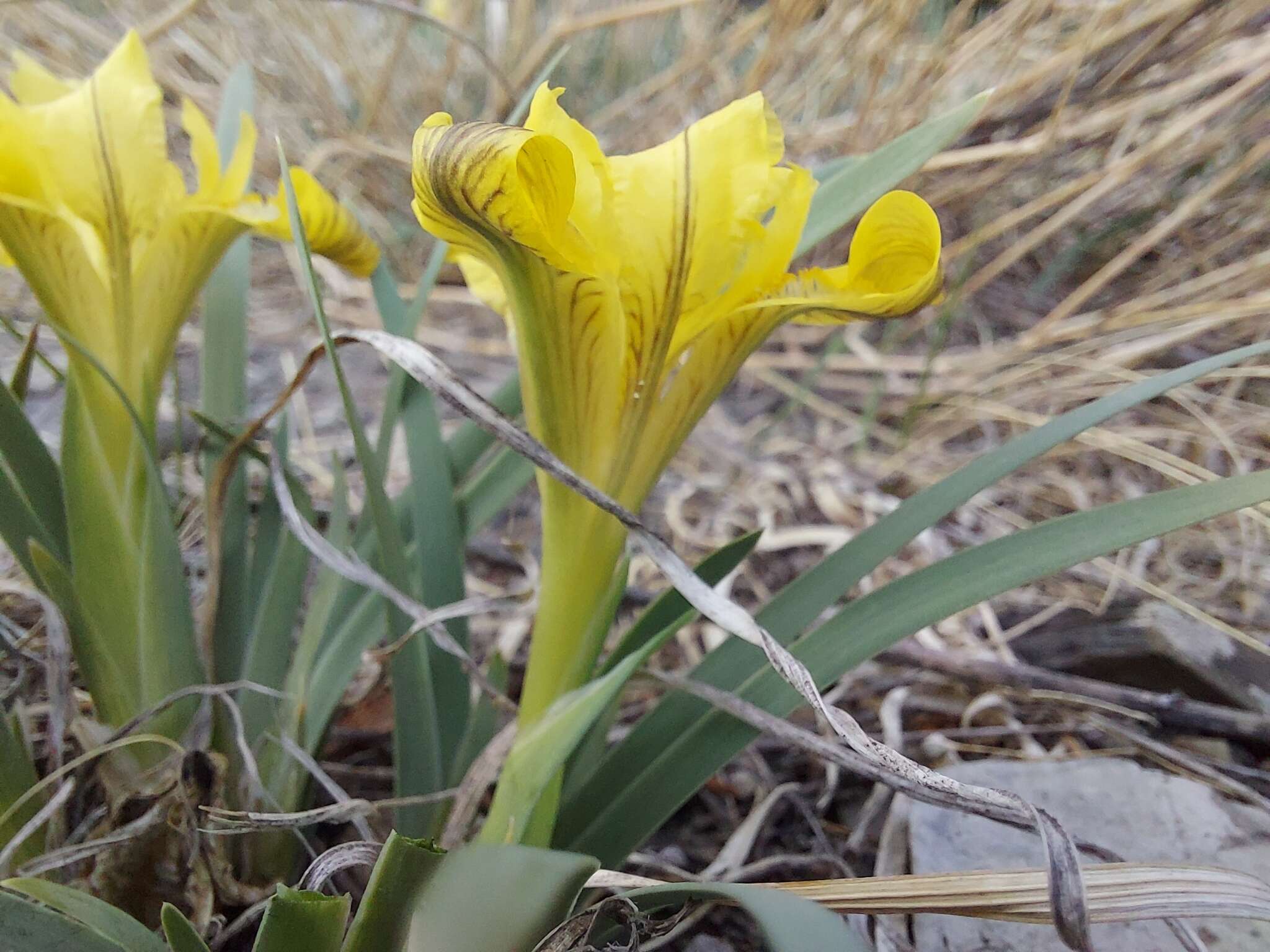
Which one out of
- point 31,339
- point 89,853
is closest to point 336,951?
point 89,853

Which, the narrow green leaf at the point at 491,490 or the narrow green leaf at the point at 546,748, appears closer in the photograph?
the narrow green leaf at the point at 546,748

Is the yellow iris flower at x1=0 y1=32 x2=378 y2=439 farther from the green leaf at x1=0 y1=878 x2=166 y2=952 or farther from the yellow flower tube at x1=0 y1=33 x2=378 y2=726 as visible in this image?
the green leaf at x1=0 y1=878 x2=166 y2=952

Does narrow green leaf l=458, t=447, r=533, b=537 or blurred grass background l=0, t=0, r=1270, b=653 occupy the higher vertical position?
blurred grass background l=0, t=0, r=1270, b=653

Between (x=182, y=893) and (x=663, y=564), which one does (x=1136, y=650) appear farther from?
(x=182, y=893)

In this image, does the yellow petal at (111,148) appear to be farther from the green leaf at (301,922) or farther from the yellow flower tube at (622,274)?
the green leaf at (301,922)

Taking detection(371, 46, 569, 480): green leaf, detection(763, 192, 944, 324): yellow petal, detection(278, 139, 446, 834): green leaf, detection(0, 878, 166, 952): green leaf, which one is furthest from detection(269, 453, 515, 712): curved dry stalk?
detection(763, 192, 944, 324): yellow petal

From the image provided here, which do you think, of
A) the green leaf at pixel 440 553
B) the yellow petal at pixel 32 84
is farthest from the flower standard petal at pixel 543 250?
the yellow petal at pixel 32 84
